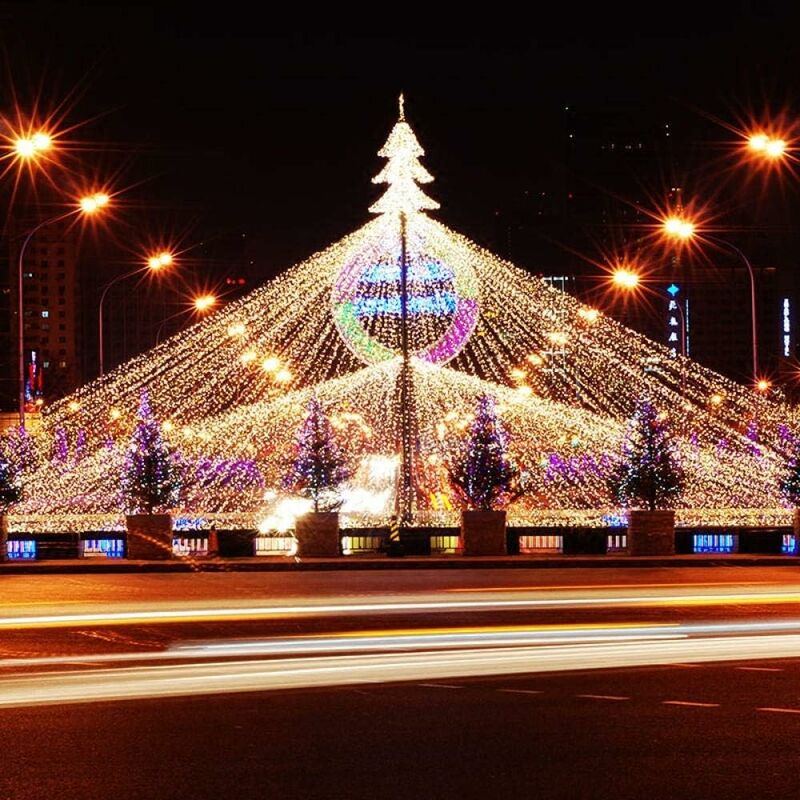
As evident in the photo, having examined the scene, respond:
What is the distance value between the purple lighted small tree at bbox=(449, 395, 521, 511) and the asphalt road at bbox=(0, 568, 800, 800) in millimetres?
11996

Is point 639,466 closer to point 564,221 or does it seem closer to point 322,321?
point 322,321

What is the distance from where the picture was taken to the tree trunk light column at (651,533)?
111 ft

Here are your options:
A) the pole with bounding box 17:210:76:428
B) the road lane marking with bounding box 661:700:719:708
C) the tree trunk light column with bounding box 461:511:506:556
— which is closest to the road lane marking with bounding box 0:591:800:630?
the road lane marking with bounding box 661:700:719:708

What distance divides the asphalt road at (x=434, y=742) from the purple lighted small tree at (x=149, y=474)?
2147 centimetres

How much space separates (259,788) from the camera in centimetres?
930

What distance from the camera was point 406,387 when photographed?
35.2 meters

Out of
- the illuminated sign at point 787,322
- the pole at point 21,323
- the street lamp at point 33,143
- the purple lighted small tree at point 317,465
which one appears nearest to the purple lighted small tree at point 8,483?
the pole at point 21,323

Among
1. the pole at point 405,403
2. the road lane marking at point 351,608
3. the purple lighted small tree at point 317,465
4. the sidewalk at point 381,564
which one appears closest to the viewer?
the road lane marking at point 351,608

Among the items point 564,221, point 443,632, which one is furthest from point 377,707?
point 564,221

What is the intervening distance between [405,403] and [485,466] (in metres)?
2.26

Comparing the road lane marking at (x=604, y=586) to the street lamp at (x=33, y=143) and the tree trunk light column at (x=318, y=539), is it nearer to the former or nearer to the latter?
Answer: the tree trunk light column at (x=318, y=539)

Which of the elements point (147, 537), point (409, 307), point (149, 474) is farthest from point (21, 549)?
point (409, 307)

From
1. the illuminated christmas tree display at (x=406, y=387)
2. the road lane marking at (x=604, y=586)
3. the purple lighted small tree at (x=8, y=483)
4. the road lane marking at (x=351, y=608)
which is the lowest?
the road lane marking at (x=351, y=608)

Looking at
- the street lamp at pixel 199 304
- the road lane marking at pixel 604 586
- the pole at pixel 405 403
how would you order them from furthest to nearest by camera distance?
the street lamp at pixel 199 304 → the pole at pixel 405 403 → the road lane marking at pixel 604 586
